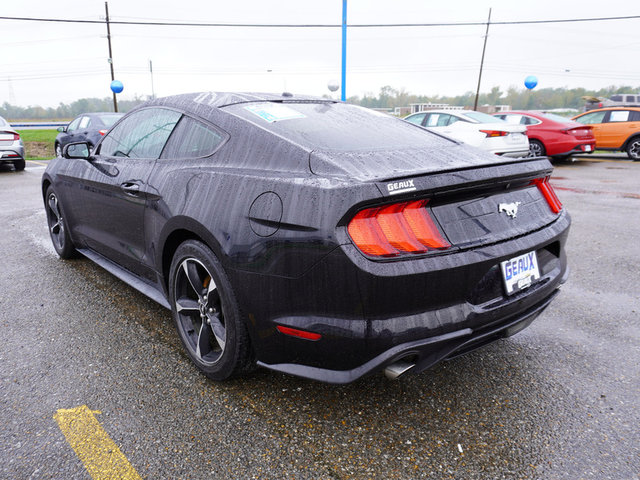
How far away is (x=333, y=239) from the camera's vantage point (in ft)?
5.70

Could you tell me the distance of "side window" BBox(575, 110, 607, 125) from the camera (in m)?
14.0

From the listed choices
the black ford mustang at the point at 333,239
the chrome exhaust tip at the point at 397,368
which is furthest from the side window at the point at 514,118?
the chrome exhaust tip at the point at 397,368

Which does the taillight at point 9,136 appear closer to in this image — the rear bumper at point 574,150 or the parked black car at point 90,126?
the parked black car at point 90,126

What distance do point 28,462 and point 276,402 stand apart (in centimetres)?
104

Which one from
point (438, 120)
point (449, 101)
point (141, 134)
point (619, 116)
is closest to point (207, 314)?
point (141, 134)

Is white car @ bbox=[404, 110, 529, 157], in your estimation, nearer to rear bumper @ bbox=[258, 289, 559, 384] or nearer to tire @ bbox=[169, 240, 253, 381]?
tire @ bbox=[169, 240, 253, 381]

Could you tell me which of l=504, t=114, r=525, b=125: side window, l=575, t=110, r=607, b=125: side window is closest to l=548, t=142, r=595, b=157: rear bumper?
l=504, t=114, r=525, b=125: side window

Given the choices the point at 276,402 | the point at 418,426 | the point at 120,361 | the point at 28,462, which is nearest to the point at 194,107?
the point at 120,361

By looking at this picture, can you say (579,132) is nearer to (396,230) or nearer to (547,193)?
(547,193)

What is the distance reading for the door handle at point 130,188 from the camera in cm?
281

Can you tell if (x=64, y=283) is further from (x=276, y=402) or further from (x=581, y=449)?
(x=581, y=449)

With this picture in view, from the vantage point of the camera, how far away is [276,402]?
227 cm

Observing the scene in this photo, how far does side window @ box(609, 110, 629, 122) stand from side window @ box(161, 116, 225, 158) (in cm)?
1478

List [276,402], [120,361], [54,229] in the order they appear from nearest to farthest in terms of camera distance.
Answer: [276,402]
[120,361]
[54,229]
